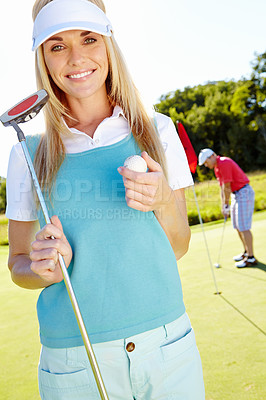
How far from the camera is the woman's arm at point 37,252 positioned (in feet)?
3.92

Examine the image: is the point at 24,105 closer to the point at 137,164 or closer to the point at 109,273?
the point at 137,164

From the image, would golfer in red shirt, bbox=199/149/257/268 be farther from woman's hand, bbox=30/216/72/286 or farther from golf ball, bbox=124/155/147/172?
woman's hand, bbox=30/216/72/286

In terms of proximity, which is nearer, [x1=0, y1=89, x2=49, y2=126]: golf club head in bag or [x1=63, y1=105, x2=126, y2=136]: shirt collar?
[x1=0, y1=89, x2=49, y2=126]: golf club head in bag

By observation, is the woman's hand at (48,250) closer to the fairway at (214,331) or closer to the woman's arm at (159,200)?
the woman's arm at (159,200)

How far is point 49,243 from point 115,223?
231 mm

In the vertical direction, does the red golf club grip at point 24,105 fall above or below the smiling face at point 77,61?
below

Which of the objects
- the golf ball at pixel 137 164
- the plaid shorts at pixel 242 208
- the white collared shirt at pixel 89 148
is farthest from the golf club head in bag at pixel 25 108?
the plaid shorts at pixel 242 208

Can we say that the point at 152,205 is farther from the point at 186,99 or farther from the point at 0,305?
the point at 186,99

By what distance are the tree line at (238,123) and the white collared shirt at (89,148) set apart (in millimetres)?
28051

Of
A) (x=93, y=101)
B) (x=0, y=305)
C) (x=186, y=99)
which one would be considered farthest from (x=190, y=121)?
(x=93, y=101)

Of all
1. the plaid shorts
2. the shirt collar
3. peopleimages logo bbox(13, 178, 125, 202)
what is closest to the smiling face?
the shirt collar

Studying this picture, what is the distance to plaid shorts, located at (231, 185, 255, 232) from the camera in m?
5.77

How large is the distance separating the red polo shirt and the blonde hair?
4757 mm

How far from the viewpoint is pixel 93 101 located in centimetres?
158
